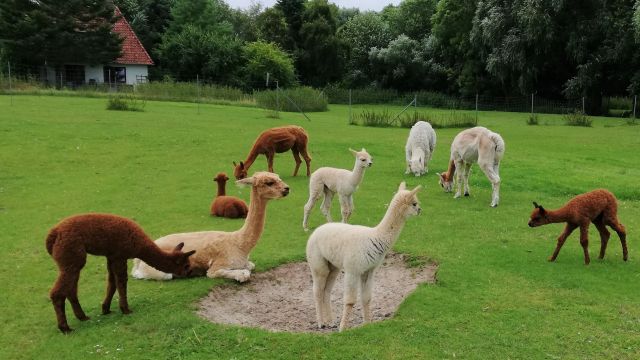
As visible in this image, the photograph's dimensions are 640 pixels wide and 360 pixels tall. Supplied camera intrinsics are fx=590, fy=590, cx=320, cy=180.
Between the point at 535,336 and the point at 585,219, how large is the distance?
3032 mm

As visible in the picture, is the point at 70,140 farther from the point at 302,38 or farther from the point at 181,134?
the point at 302,38

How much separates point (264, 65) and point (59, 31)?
17.7 metres

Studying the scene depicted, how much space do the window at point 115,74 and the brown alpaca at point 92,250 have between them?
5157 cm

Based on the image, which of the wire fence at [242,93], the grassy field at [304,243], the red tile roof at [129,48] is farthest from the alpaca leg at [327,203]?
the red tile roof at [129,48]

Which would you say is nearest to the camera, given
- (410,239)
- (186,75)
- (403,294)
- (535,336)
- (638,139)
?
(535,336)

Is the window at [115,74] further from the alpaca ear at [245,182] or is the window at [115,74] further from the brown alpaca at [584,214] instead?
the brown alpaca at [584,214]

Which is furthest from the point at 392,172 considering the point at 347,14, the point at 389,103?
the point at 347,14

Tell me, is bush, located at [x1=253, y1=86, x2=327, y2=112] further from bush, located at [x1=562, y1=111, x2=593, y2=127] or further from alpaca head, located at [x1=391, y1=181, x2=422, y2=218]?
alpaca head, located at [x1=391, y1=181, x2=422, y2=218]

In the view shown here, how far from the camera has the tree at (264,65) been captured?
55.7 metres

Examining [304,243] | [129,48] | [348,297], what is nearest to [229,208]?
[304,243]

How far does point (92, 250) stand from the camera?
6.82 meters

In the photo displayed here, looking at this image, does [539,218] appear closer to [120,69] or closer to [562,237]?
[562,237]

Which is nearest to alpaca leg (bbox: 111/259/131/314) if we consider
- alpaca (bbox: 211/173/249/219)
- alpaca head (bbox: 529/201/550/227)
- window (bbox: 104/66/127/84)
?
alpaca (bbox: 211/173/249/219)

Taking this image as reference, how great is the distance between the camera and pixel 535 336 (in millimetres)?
6699
